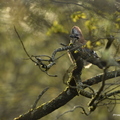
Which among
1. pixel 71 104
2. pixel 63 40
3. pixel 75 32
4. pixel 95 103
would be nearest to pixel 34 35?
pixel 63 40

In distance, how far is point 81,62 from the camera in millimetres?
3811

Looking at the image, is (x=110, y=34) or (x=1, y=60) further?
(x=1, y=60)

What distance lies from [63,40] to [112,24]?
3263 mm

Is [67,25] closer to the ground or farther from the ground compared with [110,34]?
farther from the ground

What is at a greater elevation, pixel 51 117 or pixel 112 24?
pixel 51 117

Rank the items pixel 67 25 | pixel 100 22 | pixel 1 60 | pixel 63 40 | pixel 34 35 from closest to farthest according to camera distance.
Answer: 1. pixel 100 22
2. pixel 67 25
3. pixel 63 40
4. pixel 34 35
5. pixel 1 60

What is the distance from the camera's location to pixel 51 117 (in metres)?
7.86

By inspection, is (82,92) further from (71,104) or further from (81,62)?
(71,104)

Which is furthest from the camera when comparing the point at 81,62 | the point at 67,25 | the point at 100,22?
the point at 67,25

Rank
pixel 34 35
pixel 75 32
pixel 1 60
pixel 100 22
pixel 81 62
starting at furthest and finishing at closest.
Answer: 1. pixel 1 60
2. pixel 34 35
3. pixel 75 32
4. pixel 81 62
5. pixel 100 22

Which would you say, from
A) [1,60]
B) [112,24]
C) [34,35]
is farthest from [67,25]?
[1,60]

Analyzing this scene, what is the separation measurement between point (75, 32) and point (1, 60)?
149 inches

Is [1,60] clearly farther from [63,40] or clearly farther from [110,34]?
[110,34]

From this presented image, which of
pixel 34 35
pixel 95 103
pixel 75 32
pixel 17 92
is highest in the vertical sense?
pixel 34 35
